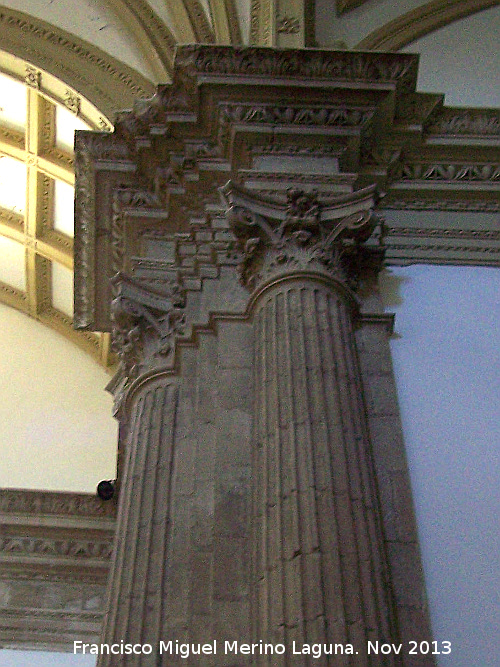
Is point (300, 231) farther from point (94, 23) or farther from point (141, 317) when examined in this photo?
point (94, 23)

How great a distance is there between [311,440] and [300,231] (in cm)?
153

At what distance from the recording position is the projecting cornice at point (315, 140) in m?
6.27

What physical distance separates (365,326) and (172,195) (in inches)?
82.1

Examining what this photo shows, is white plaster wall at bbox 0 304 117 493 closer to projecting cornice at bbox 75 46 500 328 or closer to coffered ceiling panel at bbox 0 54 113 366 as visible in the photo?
coffered ceiling panel at bbox 0 54 113 366

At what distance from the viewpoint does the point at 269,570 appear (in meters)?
3.89

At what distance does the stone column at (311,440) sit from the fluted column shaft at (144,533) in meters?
0.62

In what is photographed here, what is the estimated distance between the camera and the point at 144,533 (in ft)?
15.5

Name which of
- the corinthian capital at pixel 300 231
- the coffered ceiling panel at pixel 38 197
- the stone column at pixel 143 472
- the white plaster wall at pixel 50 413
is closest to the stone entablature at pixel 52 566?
the white plaster wall at pixel 50 413

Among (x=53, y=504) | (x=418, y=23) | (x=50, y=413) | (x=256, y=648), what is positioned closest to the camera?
(x=256, y=648)

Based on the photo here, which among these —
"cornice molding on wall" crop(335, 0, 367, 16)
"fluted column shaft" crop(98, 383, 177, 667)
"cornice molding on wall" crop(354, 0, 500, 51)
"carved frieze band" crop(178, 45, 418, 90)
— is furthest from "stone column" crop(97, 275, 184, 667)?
"cornice molding on wall" crop(335, 0, 367, 16)

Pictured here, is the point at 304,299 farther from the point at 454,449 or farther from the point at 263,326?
the point at 454,449

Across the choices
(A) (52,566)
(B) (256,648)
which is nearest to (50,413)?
(A) (52,566)

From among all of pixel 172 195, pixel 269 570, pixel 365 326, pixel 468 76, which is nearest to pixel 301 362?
pixel 365 326

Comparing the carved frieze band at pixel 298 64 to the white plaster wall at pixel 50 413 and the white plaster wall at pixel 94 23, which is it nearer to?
the white plaster wall at pixel 94 23
